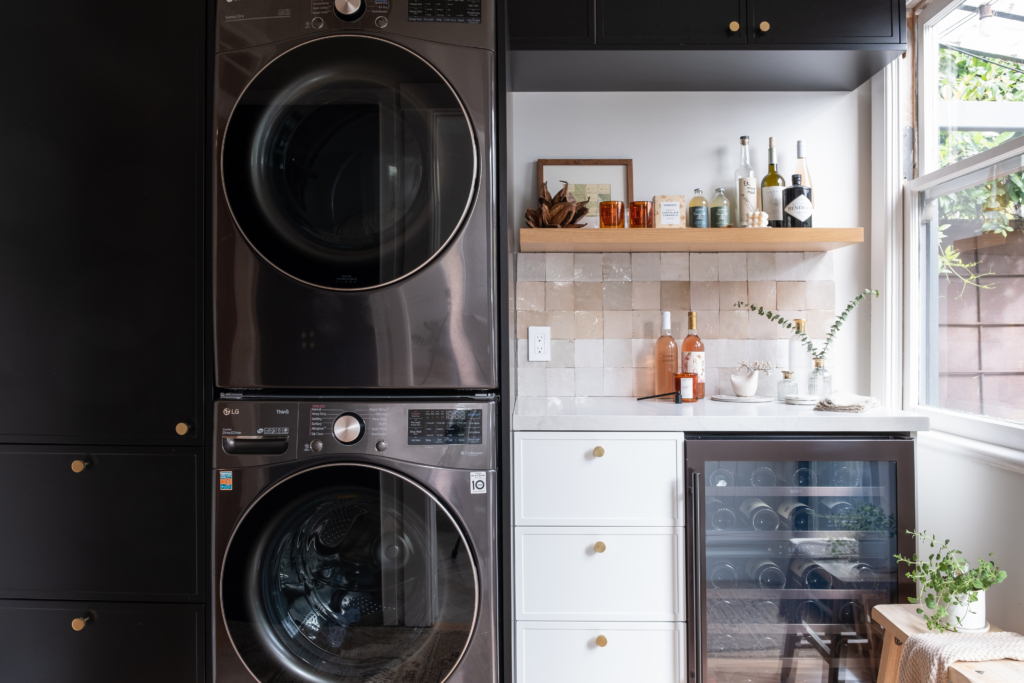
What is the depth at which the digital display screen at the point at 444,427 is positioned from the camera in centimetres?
127

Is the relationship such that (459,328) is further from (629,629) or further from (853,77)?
→ (853,77)

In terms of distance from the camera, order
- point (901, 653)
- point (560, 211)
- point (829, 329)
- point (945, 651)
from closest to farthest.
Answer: point (945, 651), point (901, 653), point (560, 211), point (829, 329)

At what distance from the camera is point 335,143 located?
1258 mm

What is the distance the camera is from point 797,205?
187cm

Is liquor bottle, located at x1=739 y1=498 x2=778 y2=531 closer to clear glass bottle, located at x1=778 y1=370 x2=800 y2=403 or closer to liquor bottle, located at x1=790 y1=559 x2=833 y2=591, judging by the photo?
liquor bottle, located at x1=790 y1=559 x2=833 y2=591

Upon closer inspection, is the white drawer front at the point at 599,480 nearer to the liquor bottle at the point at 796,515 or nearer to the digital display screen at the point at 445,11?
the liquor bottle at the point at 796,515

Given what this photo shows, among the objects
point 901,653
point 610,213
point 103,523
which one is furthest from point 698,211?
point 103,523

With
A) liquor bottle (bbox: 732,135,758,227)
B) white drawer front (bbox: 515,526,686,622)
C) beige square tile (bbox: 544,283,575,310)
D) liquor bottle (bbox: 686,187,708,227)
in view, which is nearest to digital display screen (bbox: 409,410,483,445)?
white drawer front (bbox: 515,526,686,622)

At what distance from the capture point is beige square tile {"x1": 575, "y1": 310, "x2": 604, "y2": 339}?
2053 mm

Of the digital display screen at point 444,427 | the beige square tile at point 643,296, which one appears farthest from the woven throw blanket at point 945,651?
the beige square tile at point 643,296

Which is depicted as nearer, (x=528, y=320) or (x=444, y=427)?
(x=444, y=427)

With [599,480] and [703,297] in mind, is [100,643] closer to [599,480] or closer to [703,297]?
[599,480]

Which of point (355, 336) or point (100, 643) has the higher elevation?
point (355, 336)

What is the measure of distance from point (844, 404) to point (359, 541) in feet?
4.22
